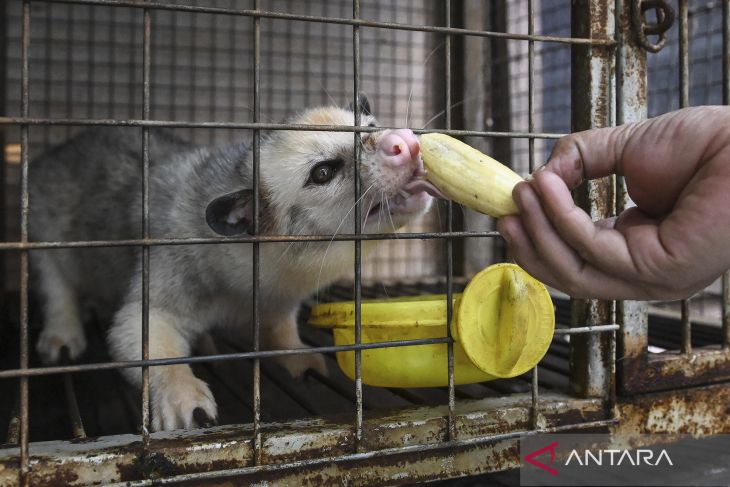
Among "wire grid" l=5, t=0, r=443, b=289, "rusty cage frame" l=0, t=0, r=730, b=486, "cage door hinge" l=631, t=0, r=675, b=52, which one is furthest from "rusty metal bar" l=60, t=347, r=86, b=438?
"wire grid" l=5, t=0, r=443, b=289

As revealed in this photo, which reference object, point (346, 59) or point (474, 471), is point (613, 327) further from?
point (346, 59)

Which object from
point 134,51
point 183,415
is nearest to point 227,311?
point 183,415

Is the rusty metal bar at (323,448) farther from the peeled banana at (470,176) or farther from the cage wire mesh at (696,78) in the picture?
the cage wire mesh at (696,78)

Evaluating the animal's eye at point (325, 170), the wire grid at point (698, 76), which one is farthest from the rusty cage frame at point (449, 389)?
the wire grid at point (698, 76)

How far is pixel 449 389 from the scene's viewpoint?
1.63 metres

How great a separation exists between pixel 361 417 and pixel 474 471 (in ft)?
1.12

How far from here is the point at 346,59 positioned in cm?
468

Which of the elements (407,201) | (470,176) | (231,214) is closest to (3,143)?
(231,214)

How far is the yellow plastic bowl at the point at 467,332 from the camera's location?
157 centimetres

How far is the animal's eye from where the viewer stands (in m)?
2.14

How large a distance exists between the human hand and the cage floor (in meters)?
0.85

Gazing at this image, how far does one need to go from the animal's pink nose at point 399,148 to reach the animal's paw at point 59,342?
5.47 ft

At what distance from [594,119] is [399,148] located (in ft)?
1.77

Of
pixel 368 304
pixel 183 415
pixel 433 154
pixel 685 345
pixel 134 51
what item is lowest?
pixel 183 415
